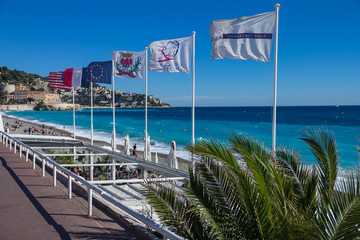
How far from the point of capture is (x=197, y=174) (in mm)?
4008

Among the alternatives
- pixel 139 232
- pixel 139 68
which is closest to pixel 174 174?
pixel 139 232

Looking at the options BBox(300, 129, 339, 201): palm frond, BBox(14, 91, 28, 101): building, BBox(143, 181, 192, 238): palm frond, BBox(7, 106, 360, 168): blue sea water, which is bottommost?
BBox(7, 106, 360, 168): blue sea water

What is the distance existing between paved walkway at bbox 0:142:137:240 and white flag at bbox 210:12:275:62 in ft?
21.2

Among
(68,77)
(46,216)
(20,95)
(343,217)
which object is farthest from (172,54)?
(20,95)

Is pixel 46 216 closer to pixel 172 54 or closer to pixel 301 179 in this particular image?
pixel 301 179

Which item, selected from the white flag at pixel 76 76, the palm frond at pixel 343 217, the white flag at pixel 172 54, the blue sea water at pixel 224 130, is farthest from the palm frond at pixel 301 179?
the white flag at pixel 76 76

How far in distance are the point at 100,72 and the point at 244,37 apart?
1234 centimetres

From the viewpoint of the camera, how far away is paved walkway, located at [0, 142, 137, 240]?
13.8ft

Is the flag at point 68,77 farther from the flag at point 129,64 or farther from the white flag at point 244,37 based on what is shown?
the white flag at point 244,37

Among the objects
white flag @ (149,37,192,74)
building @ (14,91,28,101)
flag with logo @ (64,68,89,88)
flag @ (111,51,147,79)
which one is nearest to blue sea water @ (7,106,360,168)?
white flag @ (149,37,192,74)

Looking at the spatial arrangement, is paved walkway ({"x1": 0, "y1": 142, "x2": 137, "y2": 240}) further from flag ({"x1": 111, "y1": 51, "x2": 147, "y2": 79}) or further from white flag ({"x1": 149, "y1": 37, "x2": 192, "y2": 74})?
flag ({"x1": 111, "y1": 51, "x2": 147, "y2": 79})

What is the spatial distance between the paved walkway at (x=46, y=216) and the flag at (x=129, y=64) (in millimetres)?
9973

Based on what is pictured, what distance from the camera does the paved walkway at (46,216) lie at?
420 centimetres

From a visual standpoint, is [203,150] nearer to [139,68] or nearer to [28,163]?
[28,163]
